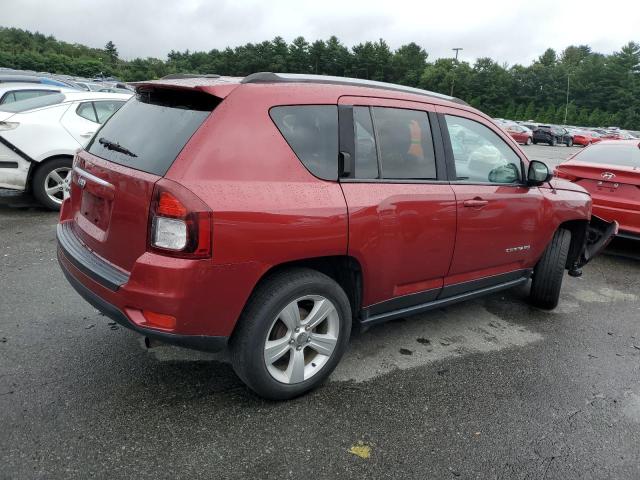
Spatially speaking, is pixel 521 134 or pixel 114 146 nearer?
pixel 114 146

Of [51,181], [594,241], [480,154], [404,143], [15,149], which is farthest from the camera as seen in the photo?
[51,181]

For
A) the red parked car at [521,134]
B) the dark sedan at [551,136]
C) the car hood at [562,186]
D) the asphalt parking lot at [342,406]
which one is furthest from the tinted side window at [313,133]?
the dark sedan at [551,136]

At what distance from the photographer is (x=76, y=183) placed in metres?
3.19

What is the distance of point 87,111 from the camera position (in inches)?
293

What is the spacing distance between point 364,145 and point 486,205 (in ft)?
3.64

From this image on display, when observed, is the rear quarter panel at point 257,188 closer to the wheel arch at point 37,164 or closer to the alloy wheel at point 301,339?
the alloy wheel at point 301,339

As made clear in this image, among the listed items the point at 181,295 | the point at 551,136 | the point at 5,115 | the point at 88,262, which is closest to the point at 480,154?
the point at 181,295

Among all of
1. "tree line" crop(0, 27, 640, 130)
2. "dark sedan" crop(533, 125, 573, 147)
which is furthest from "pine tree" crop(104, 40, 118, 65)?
"dark sedan" crop(533, 125, 573, 147)

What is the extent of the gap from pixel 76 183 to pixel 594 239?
16.0ft

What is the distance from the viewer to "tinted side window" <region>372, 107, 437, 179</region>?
10.5 feet

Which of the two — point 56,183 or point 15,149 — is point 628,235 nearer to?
point 56,183

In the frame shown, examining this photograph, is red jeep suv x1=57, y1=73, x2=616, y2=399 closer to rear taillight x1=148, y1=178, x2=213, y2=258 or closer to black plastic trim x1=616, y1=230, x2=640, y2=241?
rear taillight x1=148, y1=178, x2=213, y2=258

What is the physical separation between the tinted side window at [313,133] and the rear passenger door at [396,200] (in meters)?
0.08

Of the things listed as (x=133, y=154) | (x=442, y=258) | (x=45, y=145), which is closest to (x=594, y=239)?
(x=442, y=258)
